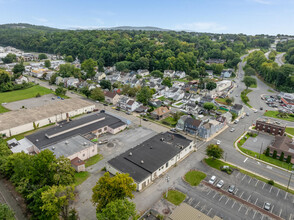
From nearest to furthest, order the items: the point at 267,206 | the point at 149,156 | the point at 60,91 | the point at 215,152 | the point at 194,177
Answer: the point at 267,206
the point at 194,177
the point at 149,156
the point at 215,152
the point at 60,91

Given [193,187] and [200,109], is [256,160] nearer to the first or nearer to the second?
[193,187]

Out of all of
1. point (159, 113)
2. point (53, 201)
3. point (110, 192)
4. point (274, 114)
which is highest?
point (110, 192)

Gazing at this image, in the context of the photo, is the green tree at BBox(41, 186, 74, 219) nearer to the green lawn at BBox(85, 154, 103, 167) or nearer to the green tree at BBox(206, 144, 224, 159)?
the green lawn at BBox(85, 154, 103, 167)

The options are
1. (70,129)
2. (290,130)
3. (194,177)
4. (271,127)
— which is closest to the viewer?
(194,177)

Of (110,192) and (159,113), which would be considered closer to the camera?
(110,192)

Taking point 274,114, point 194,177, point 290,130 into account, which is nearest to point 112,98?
point 194,177

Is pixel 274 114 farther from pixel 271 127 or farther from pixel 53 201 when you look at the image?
pixel 53 201

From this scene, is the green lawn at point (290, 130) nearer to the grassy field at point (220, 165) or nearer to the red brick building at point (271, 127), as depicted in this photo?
the red brick building at point (271, 127)

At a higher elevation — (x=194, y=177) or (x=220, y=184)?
(x=220, y=184)
